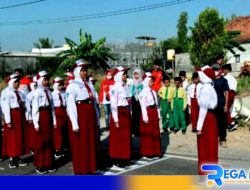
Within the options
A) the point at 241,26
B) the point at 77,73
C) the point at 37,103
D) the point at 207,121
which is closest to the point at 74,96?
the point at 77,73

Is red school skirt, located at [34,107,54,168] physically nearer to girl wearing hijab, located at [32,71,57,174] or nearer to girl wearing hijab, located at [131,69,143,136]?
girl wearing hijab, located at [32,71,57,174]

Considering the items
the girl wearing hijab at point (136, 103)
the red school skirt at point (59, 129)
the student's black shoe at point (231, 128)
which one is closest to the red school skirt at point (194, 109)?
the student's black shoe at point (231, 128)

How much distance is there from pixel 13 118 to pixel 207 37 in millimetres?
24532

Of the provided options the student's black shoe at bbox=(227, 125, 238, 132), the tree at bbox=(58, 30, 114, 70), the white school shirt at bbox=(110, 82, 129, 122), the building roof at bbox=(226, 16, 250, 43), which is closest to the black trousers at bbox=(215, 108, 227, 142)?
the student's black shoe at bbox=(227, 125, 238, 132)

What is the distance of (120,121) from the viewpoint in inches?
368

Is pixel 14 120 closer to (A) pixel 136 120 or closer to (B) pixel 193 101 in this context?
(A) pixel 136 120

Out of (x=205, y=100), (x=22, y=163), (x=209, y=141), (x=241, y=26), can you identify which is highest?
(x=241, y=26)

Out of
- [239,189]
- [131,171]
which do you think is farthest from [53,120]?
[239,189]

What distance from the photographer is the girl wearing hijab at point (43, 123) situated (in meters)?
9.12

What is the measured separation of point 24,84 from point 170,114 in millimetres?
3977

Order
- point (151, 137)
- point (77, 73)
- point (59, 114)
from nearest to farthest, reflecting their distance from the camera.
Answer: point (77, 73) → point (151, 137) → point (59, 114)

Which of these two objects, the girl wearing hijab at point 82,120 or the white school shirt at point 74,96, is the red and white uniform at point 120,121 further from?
the white school shirt at point 74,96

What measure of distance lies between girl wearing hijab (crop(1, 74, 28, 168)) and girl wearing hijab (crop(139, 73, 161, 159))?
2628 mm

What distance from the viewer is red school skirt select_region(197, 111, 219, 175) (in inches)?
306
